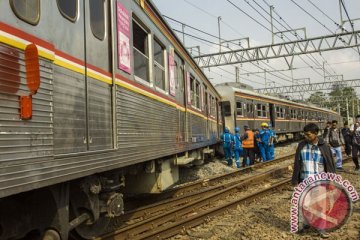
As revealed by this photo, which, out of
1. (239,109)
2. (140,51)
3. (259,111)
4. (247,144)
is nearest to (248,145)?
(247,144)

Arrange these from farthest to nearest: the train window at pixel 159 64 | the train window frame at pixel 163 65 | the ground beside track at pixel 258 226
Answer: the train window at pixel 159 64 < the train window frame at pixel 163 65 < the ground beside track at pixel 258 226

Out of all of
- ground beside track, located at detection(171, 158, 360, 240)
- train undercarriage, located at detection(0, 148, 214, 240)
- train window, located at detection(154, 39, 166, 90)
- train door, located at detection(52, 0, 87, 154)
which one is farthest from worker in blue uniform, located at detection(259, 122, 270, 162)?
train door, located at detection(52, 0, 87, 154)

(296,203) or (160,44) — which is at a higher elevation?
(160,44)

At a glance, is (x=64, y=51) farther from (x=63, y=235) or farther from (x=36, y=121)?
(x=63, y=235)

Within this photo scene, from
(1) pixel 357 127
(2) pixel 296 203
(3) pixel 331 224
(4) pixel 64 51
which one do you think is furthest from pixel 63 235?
(1) pixel 357 127

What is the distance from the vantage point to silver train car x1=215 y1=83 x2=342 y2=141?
2067 centimetres

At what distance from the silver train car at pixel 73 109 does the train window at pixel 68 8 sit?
1cm

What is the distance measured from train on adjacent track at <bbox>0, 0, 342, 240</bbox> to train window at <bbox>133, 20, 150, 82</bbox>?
0.06 ft

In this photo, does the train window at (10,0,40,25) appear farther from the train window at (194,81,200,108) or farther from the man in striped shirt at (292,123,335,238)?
the train window at (194,81,200,108)

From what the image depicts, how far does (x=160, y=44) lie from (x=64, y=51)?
3.73m

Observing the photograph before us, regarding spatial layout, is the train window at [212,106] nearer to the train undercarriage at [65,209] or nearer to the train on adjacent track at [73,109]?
the train on adjacent track at [73,109]

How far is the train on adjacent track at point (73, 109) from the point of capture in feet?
9.64

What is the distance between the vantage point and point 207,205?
8.42 metres

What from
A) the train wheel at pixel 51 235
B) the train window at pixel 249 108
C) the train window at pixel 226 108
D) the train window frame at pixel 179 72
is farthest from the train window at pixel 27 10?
the train window at pixel 249 108
